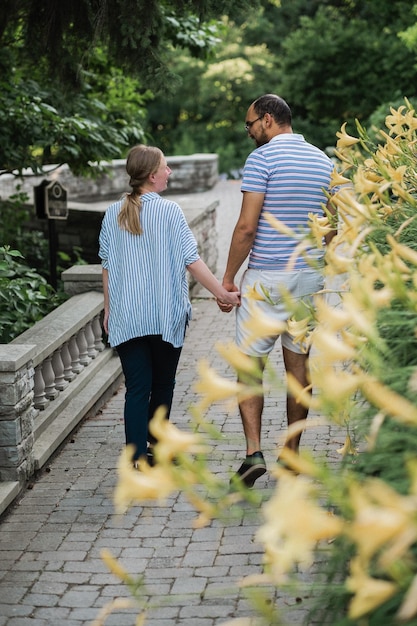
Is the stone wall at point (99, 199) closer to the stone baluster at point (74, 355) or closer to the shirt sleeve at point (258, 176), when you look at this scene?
the stone baluster at point (74, 355)

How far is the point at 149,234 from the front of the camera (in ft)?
17.2

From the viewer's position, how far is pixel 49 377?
6.36 m

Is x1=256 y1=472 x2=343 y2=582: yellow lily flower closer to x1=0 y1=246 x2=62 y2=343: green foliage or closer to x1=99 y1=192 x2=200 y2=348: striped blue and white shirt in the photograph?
x1=99 y1=192 x2=200 y2=348: striped blue and white shirt

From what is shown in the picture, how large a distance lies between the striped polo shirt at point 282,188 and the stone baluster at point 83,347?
7.80 ft

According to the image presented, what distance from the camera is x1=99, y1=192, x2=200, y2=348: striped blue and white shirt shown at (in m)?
5.22

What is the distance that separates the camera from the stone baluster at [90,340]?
7480mm

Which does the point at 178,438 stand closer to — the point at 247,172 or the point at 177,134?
the point at 247,172

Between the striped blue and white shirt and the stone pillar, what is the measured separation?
1.59 ft

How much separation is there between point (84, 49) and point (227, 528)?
17.9 feet

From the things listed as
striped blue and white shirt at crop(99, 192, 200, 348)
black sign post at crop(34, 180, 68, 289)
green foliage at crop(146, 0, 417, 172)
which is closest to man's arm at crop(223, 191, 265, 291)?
striped blue and white shirt at crop(99, 192, 200, 348)

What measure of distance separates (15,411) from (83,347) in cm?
224

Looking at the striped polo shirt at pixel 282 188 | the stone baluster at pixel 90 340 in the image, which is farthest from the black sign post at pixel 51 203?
the striped polo shirt at pixel 282 188

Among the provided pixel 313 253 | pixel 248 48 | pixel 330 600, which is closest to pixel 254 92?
pixel 248 48

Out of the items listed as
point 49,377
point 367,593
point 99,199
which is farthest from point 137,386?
point 99,199
